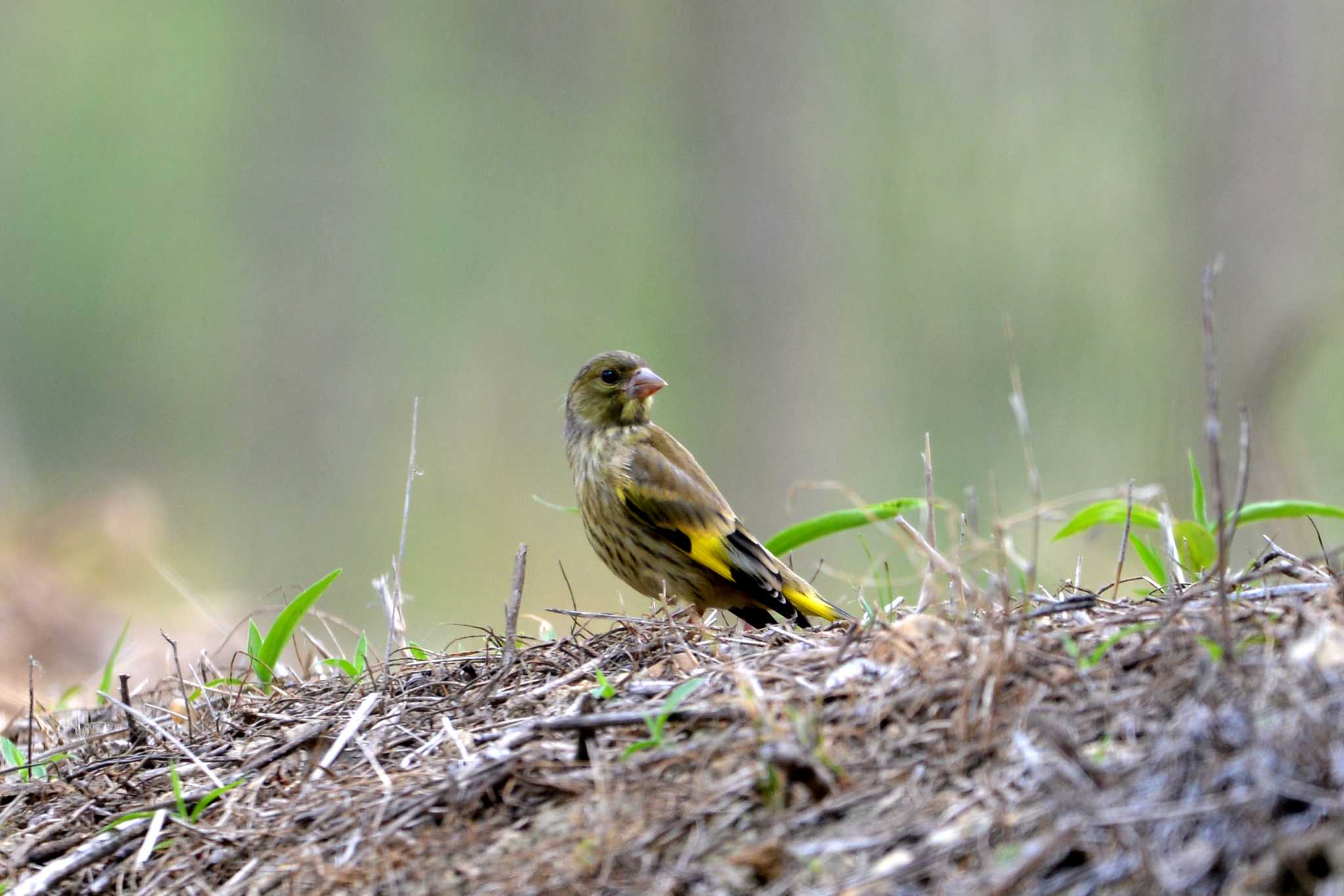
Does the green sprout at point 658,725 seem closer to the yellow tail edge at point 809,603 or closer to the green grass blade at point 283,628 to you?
the green grass blade at point 283,628

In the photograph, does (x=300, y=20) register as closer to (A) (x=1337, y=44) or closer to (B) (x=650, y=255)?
(B) (x=650, y=255)

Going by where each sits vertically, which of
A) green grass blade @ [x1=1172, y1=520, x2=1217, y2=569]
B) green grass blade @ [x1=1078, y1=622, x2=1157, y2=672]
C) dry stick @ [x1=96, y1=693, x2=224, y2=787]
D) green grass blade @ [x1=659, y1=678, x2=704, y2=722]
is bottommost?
green grass blade @ [x1=1078, y1=622, x2=1157, y2=672]

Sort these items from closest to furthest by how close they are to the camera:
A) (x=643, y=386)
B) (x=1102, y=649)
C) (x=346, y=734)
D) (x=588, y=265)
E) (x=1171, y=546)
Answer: (x=1102, y=649) < (x=346, y=734) < (x=1171, y=546) < (x=643, y=386) < (x=588, y=265)

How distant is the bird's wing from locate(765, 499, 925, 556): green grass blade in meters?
0.23

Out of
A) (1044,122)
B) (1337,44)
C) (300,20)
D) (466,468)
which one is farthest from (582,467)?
(300,20)

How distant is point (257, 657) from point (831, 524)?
1.90 metres

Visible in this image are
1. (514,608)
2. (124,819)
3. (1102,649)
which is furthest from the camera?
(514,608)

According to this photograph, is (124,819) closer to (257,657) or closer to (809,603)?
(257,657)

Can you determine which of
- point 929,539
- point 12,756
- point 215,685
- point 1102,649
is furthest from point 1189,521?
point 12,756

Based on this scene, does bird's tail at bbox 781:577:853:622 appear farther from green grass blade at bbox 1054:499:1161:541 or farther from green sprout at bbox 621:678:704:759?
green sprout at bbox 621:678:704:759

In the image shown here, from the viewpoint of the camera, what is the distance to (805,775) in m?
2.35

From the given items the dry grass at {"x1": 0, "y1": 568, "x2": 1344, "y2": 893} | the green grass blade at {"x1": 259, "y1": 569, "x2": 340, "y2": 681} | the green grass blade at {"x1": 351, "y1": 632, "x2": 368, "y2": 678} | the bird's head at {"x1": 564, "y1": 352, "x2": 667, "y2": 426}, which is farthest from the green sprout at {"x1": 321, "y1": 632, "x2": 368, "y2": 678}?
the bird's head at {"x1": 564, "y1": 352, "x2": 667, "y2": 426}

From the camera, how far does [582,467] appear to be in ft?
18.5

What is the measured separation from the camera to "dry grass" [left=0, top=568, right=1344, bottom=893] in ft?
6.63
